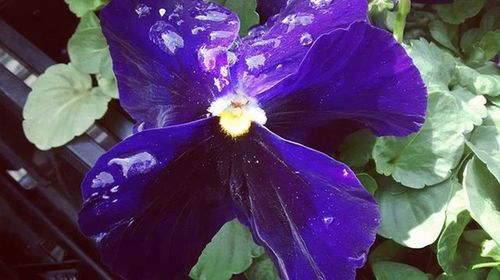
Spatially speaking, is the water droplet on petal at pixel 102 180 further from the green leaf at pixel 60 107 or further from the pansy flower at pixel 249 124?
the green leaf at pixel 60 107

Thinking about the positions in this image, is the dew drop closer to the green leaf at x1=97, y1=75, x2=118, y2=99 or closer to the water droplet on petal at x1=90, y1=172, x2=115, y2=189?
the water droplet on petal at x1=90, y1=172, x2=115, y2=189

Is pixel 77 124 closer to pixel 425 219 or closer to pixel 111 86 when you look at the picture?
pixel 111 86

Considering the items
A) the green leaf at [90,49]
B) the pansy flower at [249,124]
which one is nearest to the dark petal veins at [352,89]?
the pansy flower at [249,124]

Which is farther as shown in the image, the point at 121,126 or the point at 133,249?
the point at 121,126

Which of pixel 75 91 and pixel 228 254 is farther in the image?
pixel 75 91

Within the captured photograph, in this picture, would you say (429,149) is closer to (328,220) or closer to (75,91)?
(328,220)

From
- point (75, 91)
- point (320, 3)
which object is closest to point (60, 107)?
point (75, 91)

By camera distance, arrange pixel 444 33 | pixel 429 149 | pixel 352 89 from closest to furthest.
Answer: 1. pixel 352 89
2. pixel 429 149
3. pixel 444 33

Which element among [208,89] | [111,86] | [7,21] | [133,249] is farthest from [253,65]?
[7,21]
